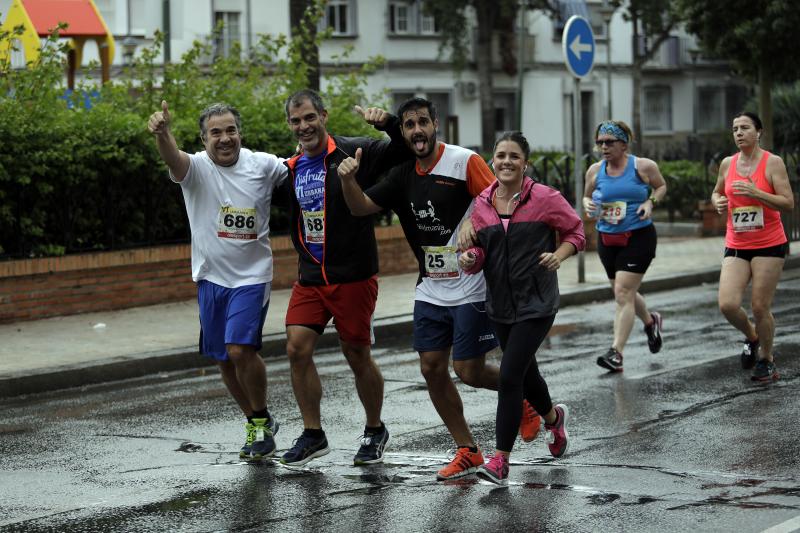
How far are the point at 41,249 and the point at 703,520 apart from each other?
9.33 metres

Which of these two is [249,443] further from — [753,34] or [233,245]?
[753,34]

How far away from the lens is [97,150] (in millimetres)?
14023

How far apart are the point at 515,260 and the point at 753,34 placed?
51.8 feet

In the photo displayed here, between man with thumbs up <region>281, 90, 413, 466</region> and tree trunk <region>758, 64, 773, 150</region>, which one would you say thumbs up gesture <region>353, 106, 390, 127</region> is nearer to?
man with thumbs up <region>281, 90, 413, 466</region>

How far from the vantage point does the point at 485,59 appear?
45625 mm

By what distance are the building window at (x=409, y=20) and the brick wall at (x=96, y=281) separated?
1190 inches

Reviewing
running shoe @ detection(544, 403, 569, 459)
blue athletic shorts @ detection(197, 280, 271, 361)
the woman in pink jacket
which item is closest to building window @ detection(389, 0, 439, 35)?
blue athletic shorts @ detection(197, 280, 271, 361)

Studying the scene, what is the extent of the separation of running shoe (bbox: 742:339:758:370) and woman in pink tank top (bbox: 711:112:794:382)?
0.31 feet

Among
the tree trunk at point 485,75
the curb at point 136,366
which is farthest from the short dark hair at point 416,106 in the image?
the tree trunk at point 485,75

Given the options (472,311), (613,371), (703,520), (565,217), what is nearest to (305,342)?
(472,311)

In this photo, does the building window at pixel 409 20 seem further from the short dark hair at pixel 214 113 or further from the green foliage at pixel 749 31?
the short dark hair at pixel 214 113

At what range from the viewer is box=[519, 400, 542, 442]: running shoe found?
7.36m

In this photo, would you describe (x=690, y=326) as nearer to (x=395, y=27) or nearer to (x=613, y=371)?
(x=613, y=371)

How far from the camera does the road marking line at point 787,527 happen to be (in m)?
5.57
